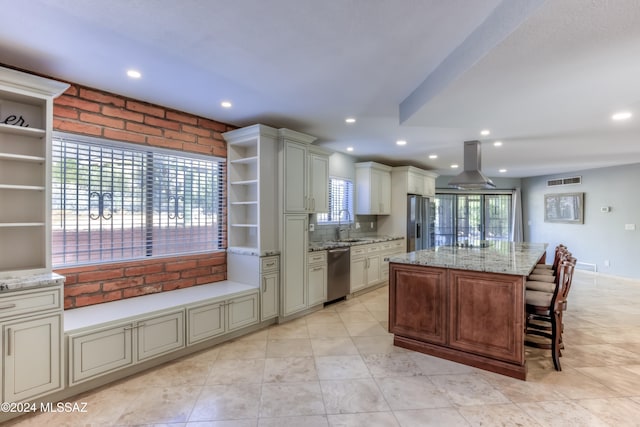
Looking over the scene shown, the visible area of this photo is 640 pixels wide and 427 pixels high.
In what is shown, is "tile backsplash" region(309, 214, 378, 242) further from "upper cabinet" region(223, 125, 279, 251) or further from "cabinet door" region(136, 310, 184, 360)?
"cabinet door" region(136, 310, 184, 360)

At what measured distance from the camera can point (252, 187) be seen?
413cm

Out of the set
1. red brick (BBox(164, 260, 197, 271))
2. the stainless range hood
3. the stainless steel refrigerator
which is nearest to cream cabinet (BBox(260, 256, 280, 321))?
red brick (BBox(164, 260, 197, 271))

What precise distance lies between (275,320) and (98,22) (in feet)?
10.9

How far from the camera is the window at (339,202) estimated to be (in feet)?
18.3

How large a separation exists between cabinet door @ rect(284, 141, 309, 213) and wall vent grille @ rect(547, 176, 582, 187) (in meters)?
7.36

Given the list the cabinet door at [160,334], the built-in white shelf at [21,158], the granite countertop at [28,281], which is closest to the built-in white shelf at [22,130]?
the built-in white shelf at [21,158]

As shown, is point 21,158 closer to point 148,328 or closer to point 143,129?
point 143,129

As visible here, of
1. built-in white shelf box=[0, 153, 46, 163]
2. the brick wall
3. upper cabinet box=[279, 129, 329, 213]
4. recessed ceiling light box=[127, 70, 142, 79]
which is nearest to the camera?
built-in white shelf box=[0, 153, 46, 163]

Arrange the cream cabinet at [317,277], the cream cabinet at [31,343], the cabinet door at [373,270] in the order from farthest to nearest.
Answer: the cabinet door at [373,270], the cream cabinet at [317,277], the cream cabinet at [31,343]

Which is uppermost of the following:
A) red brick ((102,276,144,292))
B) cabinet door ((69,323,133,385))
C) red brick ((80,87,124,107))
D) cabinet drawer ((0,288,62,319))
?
red brick ((80,87,124,107))

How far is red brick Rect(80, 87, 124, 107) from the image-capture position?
2818 mm

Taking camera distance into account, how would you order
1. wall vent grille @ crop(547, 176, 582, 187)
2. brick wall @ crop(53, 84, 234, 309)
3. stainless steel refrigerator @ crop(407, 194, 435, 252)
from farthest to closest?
wall vent grille @ crop(547, 176, 582, 187)
stainless steel refrigerator @ crop(407, 194, 435, 252)
brick wall @ crop(53, 84, 234, 309)

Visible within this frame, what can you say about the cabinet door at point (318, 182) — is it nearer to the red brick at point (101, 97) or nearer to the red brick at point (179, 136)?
the red brick at point (179, 136)

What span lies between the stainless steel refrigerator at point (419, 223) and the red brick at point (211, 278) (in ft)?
12.9
